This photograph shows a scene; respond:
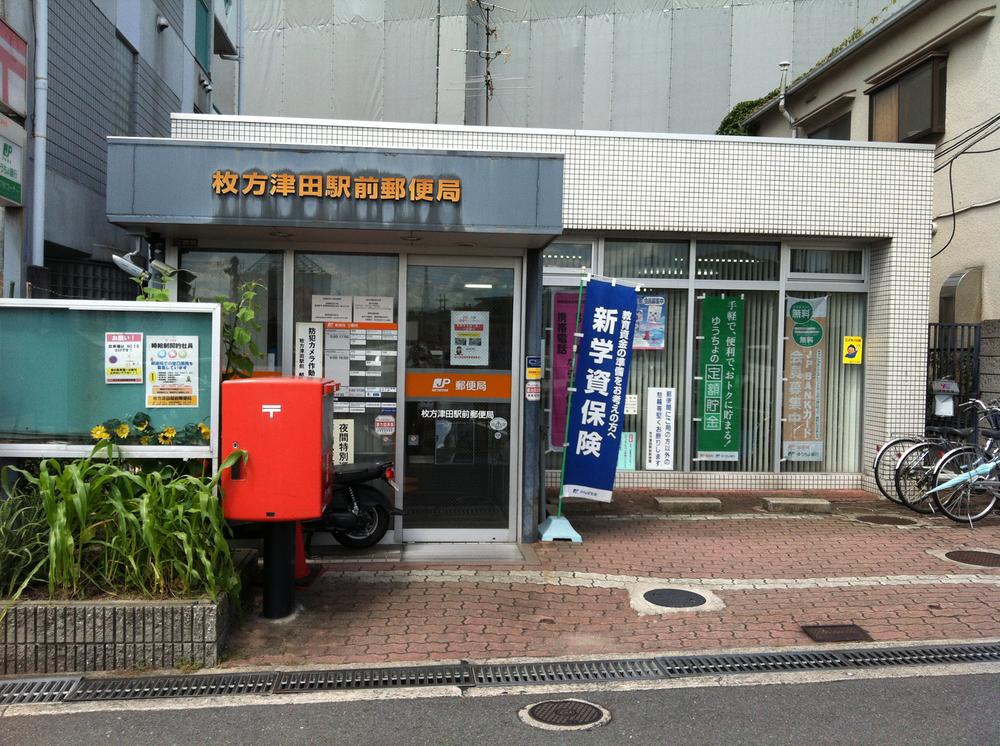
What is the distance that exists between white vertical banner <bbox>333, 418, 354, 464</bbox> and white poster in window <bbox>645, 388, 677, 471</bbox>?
162 inches

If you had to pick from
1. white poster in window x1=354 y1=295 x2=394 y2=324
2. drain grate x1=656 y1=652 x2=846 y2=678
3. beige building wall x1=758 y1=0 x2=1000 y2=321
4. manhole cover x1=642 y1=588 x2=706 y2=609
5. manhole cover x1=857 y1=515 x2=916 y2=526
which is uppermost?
beige building wall x1=758 y1=0 x2=1000 y2=321

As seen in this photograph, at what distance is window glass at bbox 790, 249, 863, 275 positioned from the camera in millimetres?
10250

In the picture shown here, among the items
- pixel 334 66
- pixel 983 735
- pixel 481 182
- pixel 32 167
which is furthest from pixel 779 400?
pixel 334 66

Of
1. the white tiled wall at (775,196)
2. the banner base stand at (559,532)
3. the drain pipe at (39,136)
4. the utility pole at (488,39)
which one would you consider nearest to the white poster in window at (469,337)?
the banner base stand at (559,532)

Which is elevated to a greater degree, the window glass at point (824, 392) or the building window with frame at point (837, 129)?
the building window with frame at point (837, 129)

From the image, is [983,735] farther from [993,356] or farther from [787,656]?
[993,356]

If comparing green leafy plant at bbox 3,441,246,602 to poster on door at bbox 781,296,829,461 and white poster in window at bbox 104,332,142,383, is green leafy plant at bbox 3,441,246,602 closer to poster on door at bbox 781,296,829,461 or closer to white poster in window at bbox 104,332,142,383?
white poster in window at bbox 104,332,142,383

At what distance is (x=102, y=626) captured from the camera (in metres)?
4.79

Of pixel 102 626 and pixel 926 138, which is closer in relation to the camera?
pixel 102 626

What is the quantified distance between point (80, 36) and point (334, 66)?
14.4 m

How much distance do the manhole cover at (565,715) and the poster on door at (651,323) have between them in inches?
244

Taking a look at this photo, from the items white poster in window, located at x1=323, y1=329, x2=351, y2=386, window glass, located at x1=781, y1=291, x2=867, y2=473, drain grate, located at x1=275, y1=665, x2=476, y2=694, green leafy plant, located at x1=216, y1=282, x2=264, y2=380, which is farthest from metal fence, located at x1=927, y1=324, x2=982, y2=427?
green leafy plant, located at x1=216, y1=282, x2=264, y2=380

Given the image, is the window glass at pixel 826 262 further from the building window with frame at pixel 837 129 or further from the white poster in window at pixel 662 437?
the building window with frame at pixel 837 129

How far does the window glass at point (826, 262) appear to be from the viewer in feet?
33.6
